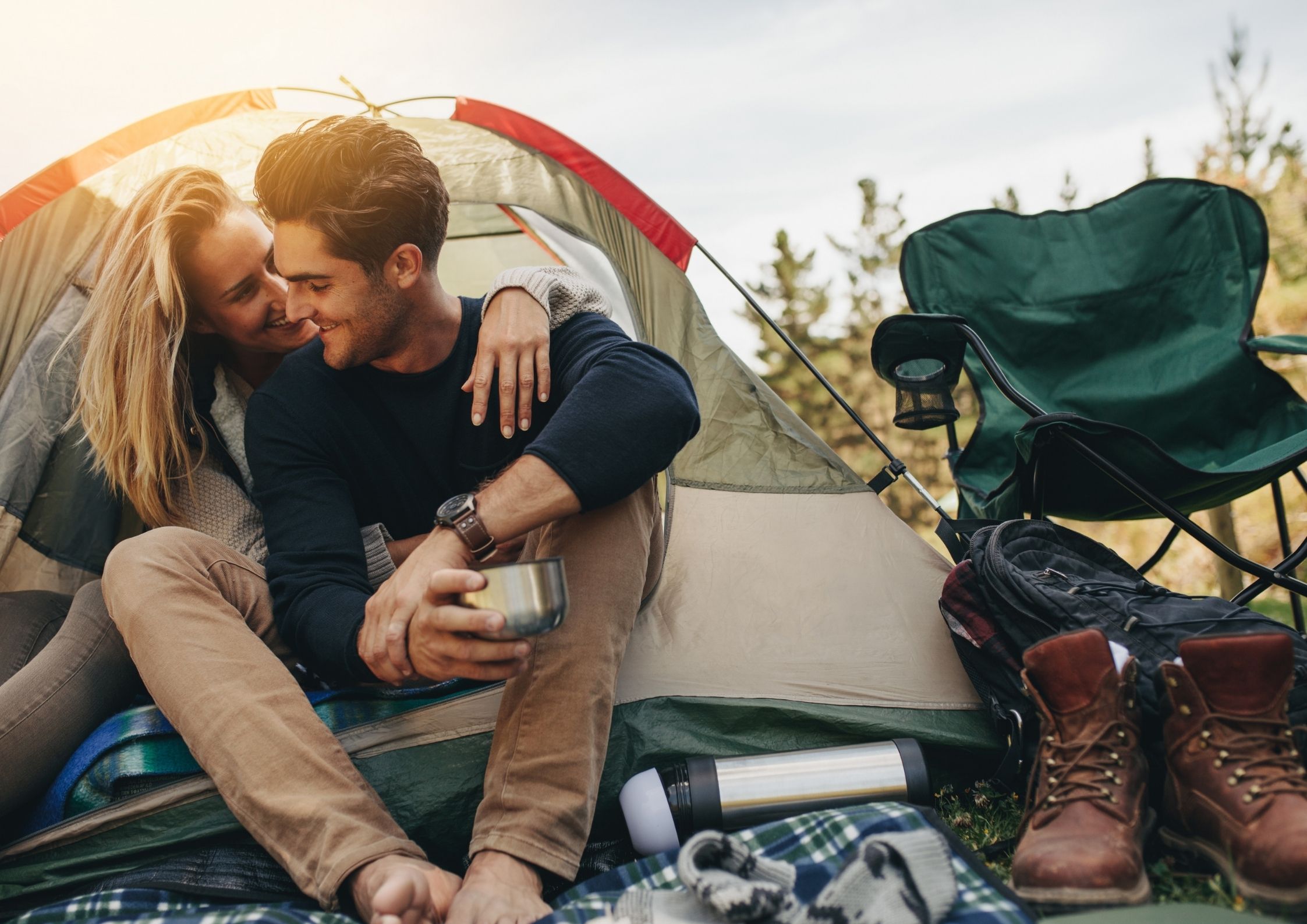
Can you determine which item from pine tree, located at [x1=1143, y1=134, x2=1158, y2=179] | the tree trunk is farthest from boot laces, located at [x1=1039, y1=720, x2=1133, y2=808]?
pine tree, located at [x1=1143, y1=134, x2=1158, y2=179]

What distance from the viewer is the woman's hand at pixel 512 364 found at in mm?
1515

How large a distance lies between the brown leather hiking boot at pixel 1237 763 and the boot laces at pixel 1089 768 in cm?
7

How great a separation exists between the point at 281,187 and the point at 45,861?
1138 mm

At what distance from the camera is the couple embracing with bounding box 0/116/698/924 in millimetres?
1201

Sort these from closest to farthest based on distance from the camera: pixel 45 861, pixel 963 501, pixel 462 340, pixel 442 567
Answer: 1. pixel 442 567
2. pixel 45 861
3. pixel 462 340
4. pixel 963 501

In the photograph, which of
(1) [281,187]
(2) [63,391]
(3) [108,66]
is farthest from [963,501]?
(3) [108,66]

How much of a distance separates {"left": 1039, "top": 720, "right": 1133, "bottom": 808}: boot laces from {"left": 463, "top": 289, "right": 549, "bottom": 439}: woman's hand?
0.96m

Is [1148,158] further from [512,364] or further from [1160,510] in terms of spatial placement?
[512,364]

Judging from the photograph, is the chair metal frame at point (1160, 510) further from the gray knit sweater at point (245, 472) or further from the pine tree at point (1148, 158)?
the pine tree at point (1148, 158)

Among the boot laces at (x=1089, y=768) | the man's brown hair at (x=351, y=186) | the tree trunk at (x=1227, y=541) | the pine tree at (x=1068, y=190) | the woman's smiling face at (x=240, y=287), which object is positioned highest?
the pine tree at (x=1068, y=190)

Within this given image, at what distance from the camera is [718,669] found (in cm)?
173

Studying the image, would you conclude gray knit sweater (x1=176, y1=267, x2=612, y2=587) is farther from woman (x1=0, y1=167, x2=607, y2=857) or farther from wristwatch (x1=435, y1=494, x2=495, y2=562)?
wristwatch (x1=435, y1=494, x2=495, y2=562)

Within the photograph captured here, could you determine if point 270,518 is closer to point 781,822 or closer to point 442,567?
point 442,567

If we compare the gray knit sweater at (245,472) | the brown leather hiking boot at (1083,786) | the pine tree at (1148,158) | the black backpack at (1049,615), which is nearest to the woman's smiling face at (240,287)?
the gray knit sweater at (245,472)
